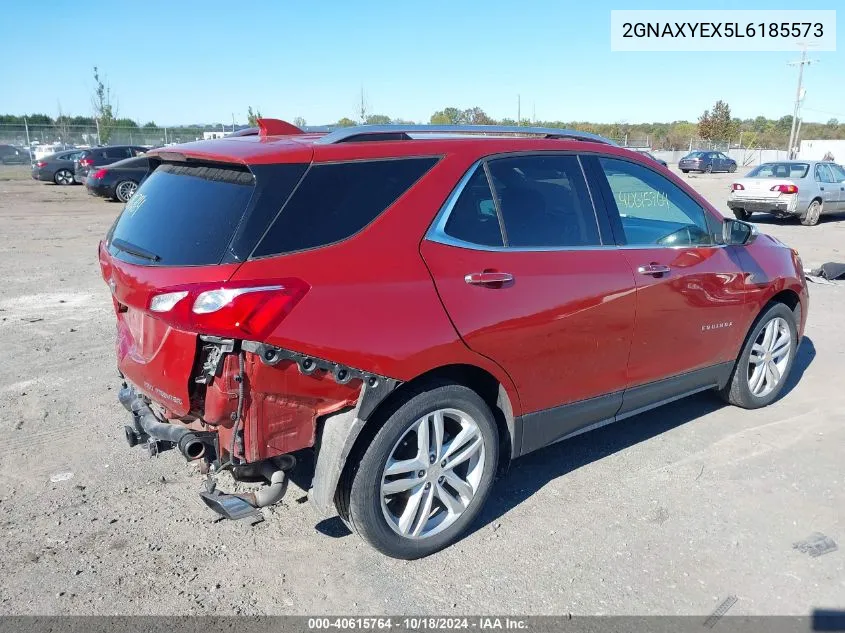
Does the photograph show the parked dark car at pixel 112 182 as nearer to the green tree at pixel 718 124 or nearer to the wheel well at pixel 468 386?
the wheel well at pixel 468 386

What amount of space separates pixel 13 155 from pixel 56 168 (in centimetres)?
1293

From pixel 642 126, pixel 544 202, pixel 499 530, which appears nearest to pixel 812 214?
pixel 544 202

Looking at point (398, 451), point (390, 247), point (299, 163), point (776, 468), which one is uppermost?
point (299, 163)

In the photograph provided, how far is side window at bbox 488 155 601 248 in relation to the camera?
3455mm

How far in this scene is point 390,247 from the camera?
299 centimetres

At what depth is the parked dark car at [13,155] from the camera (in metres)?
36.8

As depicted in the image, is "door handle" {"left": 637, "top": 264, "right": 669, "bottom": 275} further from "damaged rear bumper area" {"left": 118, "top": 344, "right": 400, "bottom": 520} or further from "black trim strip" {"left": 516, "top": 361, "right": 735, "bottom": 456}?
"damaged rear bumper area" {"left": 118, "top": 344, "right": 400, "bottom": 520}

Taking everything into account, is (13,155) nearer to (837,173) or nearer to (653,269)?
(837,173)

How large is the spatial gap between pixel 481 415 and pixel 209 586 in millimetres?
1418

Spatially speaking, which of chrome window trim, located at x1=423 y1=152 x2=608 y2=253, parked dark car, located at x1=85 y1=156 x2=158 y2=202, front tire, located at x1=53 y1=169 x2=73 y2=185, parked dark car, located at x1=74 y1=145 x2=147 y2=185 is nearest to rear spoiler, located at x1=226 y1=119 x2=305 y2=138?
chrome window trim, located at x1=423 y1=152 x2=608 y2=253

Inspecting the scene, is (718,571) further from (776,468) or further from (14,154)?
(14,154)

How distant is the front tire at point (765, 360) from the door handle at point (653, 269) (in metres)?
1.28

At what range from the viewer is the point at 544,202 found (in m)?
3.63

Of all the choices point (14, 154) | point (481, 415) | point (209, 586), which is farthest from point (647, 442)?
point (14, 154)
